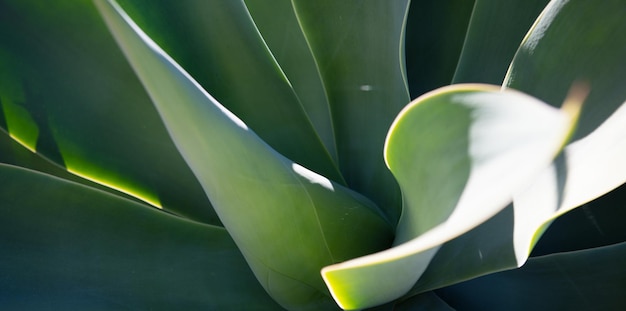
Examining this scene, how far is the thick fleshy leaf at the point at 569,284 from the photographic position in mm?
824

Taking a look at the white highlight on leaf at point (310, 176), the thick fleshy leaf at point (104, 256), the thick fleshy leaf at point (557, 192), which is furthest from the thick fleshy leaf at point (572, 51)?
the thick fleshy leaf at point (104, 256)

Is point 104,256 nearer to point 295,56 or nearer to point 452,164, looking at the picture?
point 295,56

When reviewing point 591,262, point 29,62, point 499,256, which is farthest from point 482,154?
point 29,62

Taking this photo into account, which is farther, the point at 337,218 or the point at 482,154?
the point at 337,218

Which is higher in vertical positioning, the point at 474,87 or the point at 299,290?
the point at 474,87

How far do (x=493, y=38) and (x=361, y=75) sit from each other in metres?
0.18

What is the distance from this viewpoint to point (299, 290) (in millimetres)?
783

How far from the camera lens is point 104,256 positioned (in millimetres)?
891

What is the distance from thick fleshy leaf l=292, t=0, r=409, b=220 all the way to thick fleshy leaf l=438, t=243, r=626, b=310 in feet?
0.58

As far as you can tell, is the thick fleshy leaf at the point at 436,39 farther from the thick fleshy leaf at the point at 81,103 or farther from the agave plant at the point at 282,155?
the thick fleshy leaf at the point at 81,103

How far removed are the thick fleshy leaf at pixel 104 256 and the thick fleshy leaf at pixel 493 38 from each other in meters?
0.39

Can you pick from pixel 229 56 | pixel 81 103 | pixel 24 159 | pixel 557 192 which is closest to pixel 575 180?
pixel 557 192

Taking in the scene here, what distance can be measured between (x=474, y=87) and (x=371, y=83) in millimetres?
531

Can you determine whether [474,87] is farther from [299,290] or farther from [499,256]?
[299,290]
